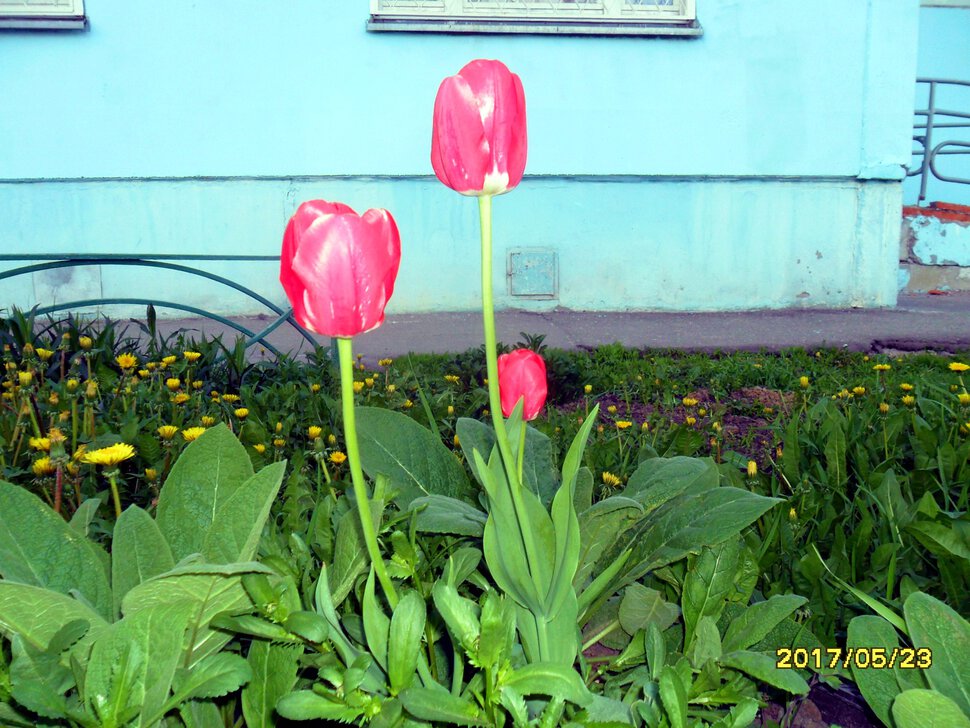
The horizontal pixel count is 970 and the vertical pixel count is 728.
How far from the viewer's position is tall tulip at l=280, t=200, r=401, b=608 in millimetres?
816

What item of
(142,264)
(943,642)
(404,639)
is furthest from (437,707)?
(142,264)

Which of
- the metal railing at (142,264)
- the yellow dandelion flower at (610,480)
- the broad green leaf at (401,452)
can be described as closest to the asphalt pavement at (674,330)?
the metal railing at (142,264)

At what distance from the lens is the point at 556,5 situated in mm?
5812

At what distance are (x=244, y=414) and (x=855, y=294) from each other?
5.03 meters

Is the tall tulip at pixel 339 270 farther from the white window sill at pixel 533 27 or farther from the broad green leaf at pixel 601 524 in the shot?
the white window sill at pixel 533 27

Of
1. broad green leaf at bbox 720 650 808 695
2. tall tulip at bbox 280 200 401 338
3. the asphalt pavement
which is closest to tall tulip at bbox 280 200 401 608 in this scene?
tall tulip at bbox 280 200 401 338

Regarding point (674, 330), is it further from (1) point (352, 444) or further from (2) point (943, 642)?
(1) point (352, 444)

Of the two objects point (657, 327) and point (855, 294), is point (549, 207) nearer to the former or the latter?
point (657, 327)

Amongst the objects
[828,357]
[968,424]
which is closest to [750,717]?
[968,424]

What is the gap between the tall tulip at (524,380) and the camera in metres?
1.10

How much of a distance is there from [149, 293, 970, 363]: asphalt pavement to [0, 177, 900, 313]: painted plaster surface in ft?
0.57

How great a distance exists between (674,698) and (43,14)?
232 inches

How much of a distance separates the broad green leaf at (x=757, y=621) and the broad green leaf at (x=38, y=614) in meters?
0.76

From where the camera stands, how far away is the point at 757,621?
116 cm
